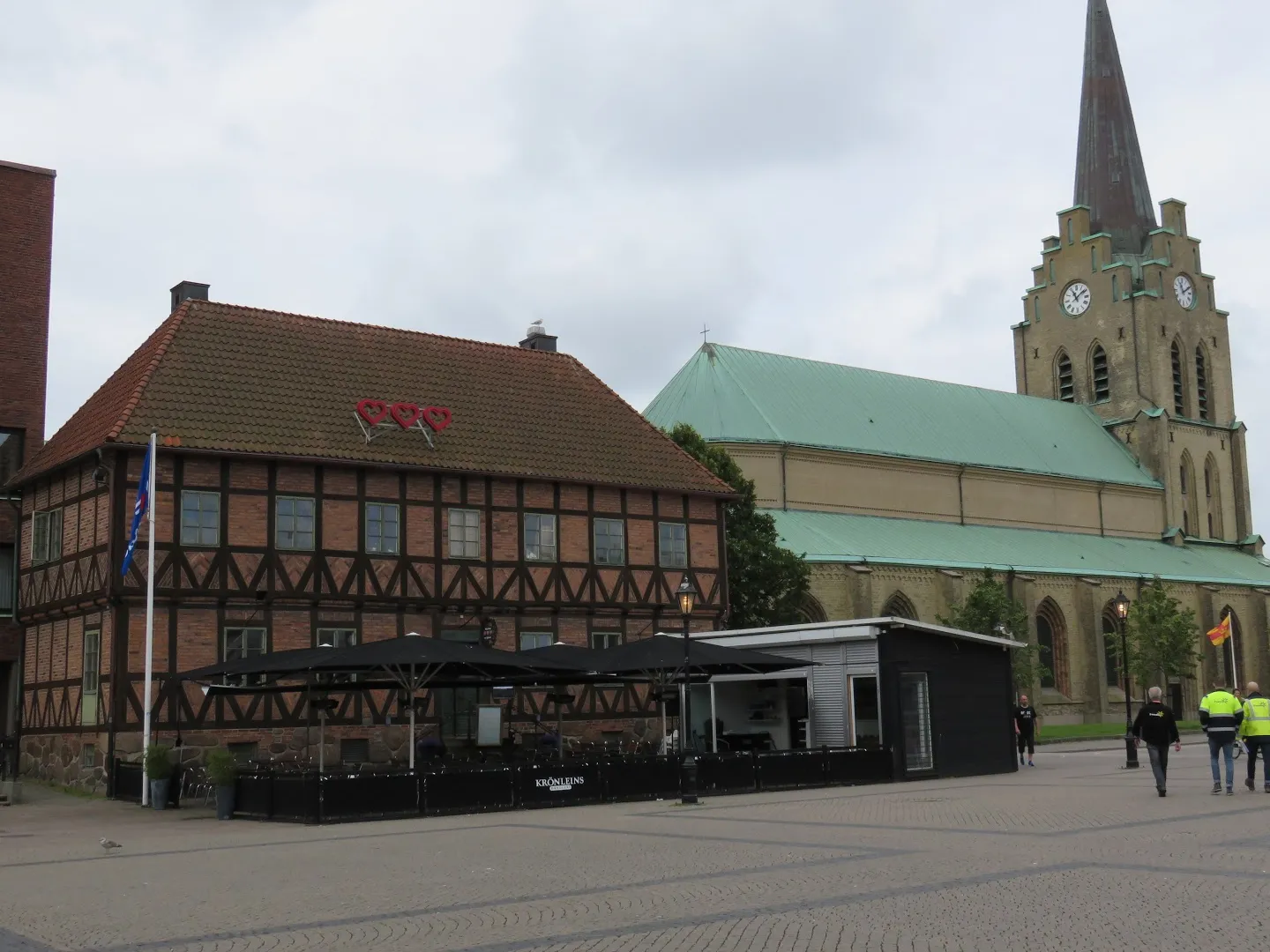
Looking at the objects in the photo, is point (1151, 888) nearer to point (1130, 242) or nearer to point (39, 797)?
point (39, 797)

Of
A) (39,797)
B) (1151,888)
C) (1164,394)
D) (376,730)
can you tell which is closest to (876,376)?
(1164,394)

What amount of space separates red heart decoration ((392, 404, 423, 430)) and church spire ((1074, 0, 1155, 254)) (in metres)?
56.8

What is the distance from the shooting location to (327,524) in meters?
32.9

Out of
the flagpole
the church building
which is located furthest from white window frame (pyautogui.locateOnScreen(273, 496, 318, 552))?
the church building

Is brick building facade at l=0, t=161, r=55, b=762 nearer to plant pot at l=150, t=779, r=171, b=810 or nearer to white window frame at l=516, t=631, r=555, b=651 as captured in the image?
white window frame at l=516, t=631, r=555, b=651

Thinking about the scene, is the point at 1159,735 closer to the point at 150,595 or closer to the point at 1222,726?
Answer: the point at 1222,726

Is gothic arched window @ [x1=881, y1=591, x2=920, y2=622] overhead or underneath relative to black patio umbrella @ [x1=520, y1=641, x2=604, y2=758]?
overhead

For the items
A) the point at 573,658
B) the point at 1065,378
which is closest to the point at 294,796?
the point at 573,658

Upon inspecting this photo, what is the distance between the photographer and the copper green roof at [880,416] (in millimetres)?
59719

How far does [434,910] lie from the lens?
40.6 ft

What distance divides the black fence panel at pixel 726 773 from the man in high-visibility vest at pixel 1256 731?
8.48m

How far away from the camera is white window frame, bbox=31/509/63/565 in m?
33.3

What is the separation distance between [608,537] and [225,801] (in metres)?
15.6

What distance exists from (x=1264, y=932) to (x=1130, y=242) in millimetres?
76589
